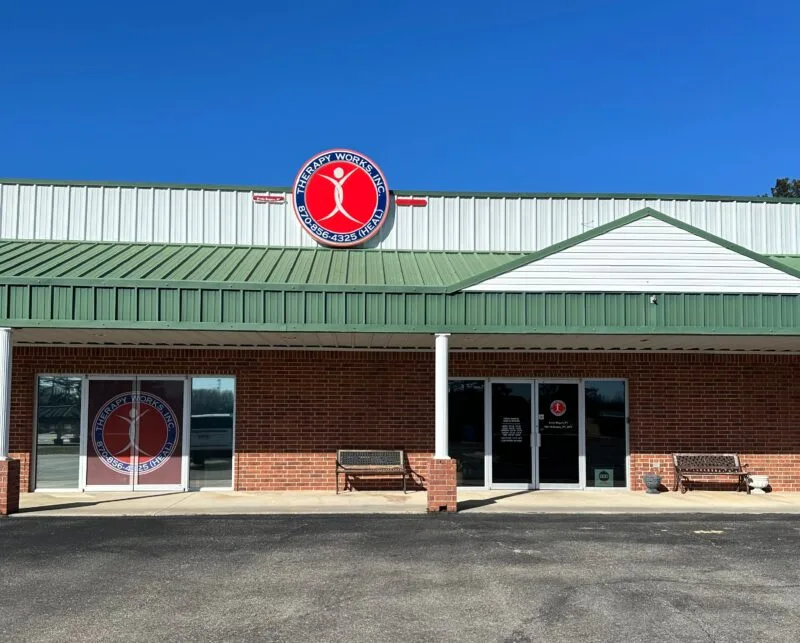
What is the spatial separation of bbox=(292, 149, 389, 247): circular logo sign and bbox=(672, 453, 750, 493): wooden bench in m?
7.80

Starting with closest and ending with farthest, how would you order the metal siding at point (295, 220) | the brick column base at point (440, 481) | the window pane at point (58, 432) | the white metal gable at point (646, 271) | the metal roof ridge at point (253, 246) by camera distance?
the brick column base at point (440, 481) < the white metal gable at point (646, 271) < the window pane at point (58, 432) < the metal roof ridge at point (253, 246) < the metal siding at point (295, 220)

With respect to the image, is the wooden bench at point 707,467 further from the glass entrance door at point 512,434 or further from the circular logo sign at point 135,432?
the circular logo sign at point 135,432

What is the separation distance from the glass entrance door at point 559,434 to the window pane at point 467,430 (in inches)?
47.3

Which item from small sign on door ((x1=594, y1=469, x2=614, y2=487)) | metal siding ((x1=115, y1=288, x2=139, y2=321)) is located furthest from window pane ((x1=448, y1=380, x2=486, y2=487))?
metal siding ((x1=115, y1=288, x2=139, y2=321))

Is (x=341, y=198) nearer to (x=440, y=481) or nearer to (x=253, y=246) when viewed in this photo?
(x=253, y=246)

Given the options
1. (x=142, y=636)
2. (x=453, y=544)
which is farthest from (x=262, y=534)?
(x=142, y=636)

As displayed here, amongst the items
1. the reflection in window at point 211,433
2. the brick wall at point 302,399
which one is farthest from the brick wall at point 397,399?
the reflection in window at point 211,433

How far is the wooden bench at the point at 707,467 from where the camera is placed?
49.1 ft

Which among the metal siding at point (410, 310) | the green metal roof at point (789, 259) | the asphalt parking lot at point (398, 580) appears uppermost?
the green metal roof at point (789, 259)

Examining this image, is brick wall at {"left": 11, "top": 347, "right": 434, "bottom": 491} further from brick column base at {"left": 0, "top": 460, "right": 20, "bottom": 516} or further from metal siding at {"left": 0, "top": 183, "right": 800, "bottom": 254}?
brick column base at {"left": 0, "top": 460, "right": 20, "bottom": 516}

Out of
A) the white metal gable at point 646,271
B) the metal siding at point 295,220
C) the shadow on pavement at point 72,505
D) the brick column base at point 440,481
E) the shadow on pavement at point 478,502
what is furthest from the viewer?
the metal siding at point 295,220

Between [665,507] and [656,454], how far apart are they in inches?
106

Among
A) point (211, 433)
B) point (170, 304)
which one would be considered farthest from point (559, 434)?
point (170, 304)

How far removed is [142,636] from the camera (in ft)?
19.9
